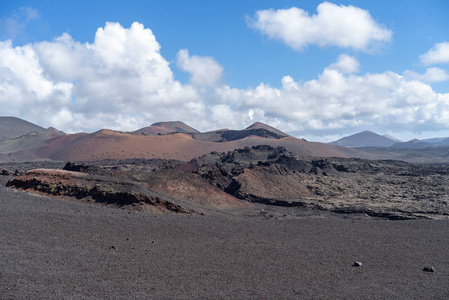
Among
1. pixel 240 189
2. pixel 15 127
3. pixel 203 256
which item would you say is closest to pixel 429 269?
pixel 203 256

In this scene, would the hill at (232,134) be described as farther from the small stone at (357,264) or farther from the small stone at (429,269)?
the small stone at (429,269)

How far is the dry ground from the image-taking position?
841 centimetres

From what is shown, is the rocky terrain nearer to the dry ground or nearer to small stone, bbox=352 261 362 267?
the dry ground

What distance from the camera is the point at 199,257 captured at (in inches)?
447

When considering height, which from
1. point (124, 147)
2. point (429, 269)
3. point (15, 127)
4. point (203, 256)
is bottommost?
point (429, 269)

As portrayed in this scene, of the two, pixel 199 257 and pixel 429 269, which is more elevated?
pixel 199 257

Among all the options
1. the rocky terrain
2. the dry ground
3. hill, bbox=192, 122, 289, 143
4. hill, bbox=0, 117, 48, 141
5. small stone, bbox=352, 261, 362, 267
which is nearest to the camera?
the dry ground

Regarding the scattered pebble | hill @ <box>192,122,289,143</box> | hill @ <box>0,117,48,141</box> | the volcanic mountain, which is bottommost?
the scattered pebble

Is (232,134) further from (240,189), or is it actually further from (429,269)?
(429,269)

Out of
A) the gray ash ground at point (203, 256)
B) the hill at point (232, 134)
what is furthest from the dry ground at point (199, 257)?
the hill at point (232, 134)

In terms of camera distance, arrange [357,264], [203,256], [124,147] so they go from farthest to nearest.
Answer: [124,147] → [203,256] → [357,264]

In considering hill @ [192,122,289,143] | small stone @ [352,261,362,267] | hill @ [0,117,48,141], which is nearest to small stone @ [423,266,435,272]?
small stone @ [352,261,362,267]

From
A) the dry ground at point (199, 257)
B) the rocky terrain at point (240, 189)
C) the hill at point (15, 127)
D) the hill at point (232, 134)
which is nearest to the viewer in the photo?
the dry ground at point (199, 257)

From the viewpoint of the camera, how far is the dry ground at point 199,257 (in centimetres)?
841
